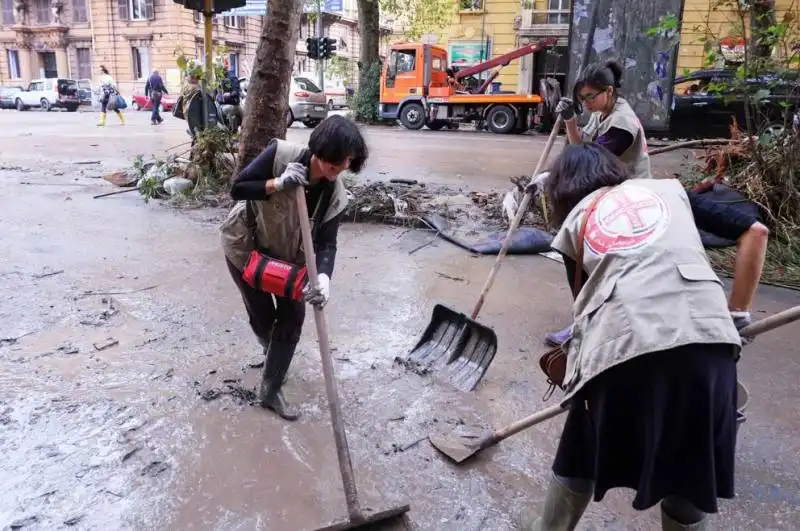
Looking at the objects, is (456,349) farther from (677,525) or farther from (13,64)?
(13,64)

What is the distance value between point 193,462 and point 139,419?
463 millimetres

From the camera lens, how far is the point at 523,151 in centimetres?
1298

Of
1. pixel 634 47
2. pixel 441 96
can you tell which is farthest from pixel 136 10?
pixel 634 47

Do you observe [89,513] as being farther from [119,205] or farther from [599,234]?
[119,205]

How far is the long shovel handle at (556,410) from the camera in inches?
73.9

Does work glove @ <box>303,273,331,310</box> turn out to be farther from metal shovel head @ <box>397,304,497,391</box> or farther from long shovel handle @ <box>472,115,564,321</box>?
A: long shovel handle @ <box>472,115,564,321</box>

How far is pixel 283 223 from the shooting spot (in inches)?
108

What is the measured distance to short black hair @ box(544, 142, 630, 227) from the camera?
5.83 ft

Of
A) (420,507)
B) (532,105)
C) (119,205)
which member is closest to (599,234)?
(420,507)

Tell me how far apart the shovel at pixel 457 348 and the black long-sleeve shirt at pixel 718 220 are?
1.55 m

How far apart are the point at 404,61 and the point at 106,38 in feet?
81.6

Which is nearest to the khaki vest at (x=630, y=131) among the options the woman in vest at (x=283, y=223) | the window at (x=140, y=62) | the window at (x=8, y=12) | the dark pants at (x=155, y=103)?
the woman in vest at (x=283, y=223)

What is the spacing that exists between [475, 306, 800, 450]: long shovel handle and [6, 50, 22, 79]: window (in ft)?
145

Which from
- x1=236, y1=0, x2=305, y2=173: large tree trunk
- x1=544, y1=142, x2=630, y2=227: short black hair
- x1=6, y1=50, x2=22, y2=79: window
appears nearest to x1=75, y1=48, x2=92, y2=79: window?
x1=6, y1=50, x2=22, y2=79: window
